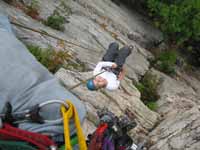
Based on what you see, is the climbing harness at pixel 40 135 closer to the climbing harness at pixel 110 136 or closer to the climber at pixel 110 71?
the climbing harness at pixel 110 136

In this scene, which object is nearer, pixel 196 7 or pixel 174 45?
pixel 196 7

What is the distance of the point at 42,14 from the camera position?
12.3 m

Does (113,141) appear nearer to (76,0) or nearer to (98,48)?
(98,48)

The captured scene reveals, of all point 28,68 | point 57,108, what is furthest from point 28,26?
point 57,108

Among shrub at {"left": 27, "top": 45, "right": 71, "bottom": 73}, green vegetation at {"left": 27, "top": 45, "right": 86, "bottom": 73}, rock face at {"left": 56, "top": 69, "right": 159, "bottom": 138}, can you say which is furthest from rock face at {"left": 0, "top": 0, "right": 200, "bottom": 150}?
shrub at {"left": 27, "top": 45, "right": 71, "bottom": 73}

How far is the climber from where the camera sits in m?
7.23

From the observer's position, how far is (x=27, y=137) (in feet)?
15.5

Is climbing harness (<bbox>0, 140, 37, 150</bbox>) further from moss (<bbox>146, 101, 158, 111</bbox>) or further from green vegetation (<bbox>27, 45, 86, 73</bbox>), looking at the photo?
moss (<bbox>146, 101, 158, 111</bbox>)

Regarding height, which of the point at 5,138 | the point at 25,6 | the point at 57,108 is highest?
the point at 57,108

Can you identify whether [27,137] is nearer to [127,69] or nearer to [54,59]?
[54,59]

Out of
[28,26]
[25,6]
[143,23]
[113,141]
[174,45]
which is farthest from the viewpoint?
[143,23]

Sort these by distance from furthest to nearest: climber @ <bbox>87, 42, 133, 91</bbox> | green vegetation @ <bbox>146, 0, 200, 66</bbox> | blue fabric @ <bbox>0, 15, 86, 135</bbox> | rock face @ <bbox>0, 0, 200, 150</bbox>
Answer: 1. green vegetation @ <bbox>146, 0, 200, 66</bbox>
2. rock face @ <bbox>0, 0, 200, 150</bbox>
3. climber @ <bbox>87, 42, 133, 91</bbox>
4. blue fabric @ <bbox>0, 15, 86, 135</bbox>

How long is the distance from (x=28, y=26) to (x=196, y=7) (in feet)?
18.7

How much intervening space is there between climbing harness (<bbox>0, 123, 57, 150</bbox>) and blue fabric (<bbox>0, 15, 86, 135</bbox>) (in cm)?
24
